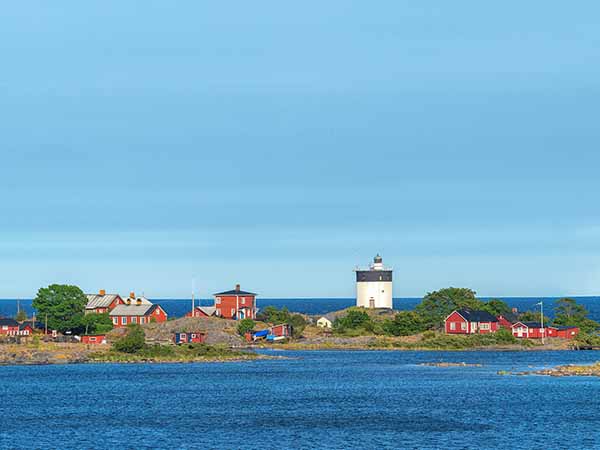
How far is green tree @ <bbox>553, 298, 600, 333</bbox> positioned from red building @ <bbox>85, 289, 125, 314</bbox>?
59761 mm

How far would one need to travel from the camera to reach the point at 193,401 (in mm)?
82688

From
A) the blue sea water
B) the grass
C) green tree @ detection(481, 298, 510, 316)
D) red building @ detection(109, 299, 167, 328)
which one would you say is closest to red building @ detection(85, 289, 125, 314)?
Result: red building @ detection(109, 299, 167, 328)

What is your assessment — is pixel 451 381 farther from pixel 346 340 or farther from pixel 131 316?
pixel 131 316

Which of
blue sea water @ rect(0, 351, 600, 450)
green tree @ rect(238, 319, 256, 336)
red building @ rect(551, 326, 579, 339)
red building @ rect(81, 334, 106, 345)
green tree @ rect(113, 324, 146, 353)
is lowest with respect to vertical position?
blue sea water @ rect(0, 351, 600, 450)

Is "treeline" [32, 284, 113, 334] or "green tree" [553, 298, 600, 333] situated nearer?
"treeline" [32, 284, 113, 334]

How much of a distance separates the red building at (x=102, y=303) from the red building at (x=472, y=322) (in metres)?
44.8

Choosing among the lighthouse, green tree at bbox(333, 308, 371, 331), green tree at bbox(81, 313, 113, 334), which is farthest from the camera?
the lighthouse

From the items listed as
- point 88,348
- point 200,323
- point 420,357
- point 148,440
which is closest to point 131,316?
point 200,323

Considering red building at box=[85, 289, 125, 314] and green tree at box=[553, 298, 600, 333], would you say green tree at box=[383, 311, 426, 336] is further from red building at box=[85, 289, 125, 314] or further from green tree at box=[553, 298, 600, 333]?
red building at box=[85, 289, 125, 314]

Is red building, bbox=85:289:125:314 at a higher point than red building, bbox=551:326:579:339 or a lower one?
higher

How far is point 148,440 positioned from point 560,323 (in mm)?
99724

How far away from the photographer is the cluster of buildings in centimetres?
14138

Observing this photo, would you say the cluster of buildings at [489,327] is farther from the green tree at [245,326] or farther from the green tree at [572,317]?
the green tree at [245,326]

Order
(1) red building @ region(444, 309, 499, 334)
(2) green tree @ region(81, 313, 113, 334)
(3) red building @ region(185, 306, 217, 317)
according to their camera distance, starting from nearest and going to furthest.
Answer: (2) green tree @ region(81, 313, 113, 334) < (1) red building @ region(444, 309, 499, 334) < (3) red building @ region(185, 306, 217, 317)
